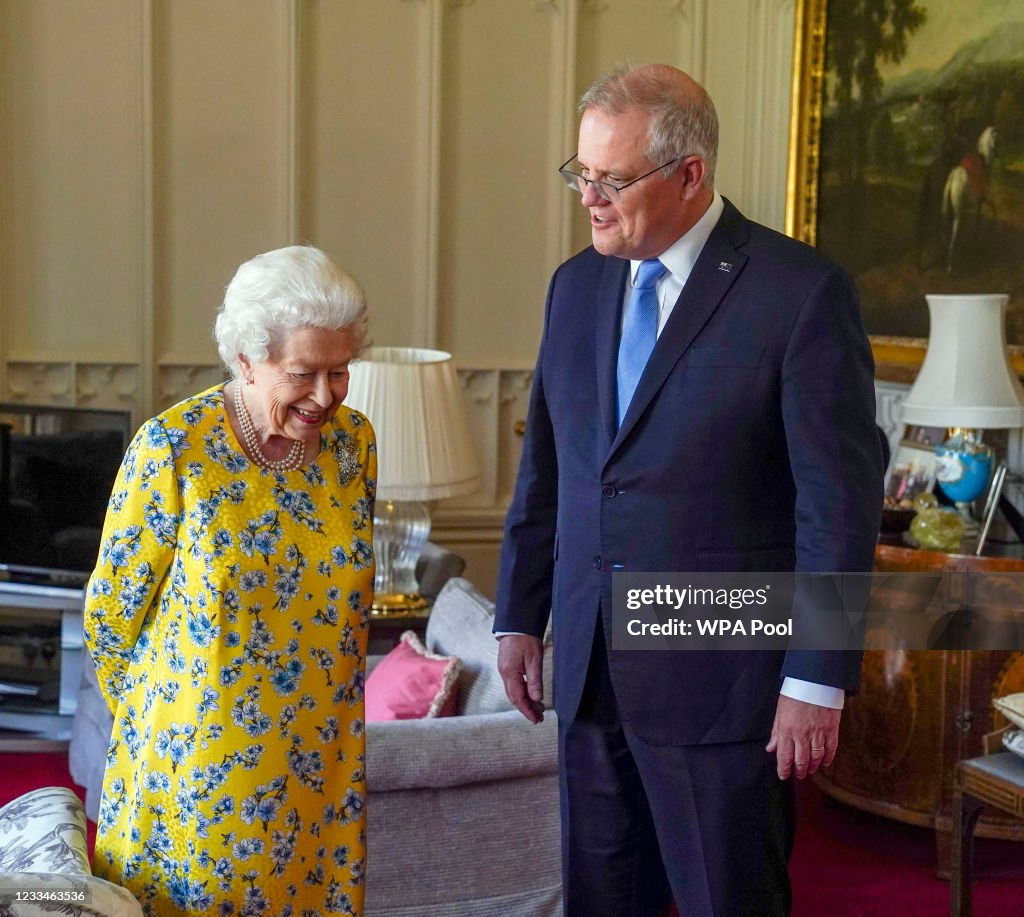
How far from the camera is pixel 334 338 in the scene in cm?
193

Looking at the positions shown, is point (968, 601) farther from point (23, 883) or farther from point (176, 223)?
point (176, 223)

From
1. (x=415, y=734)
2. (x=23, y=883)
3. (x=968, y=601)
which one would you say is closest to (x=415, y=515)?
(x=415, y=734)

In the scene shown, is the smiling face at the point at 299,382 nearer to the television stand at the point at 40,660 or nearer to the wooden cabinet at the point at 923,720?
the wooden cabinet at the point at 923,720

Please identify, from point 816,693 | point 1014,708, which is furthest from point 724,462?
point 1014,708

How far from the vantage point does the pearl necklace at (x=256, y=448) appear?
6.42 feet

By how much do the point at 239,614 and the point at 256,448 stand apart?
0.25 m

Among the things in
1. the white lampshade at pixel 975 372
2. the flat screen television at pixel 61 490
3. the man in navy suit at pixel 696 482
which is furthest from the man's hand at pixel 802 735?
the flat screen television at pixel 61 490

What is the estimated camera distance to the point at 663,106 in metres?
1.86

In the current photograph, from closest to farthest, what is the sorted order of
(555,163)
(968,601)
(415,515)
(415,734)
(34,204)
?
1. (415,734)
2. (968,601)
3. (415,515)
4. (34,204)
5. (555,163)

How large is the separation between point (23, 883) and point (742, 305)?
121 centimetres

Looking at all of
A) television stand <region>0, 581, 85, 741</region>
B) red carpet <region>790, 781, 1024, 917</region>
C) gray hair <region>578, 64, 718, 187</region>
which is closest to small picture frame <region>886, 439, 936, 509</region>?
red carpet <region>790, 781, 1024, 917</region>

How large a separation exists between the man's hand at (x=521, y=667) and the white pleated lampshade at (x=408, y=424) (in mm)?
1414

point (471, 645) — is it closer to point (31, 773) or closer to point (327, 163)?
point (31, 773)

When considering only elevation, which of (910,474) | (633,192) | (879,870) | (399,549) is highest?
(633,192)
